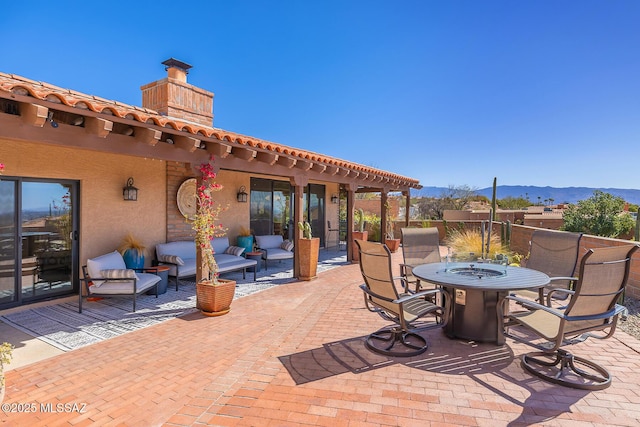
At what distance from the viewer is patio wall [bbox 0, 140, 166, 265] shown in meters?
5.47

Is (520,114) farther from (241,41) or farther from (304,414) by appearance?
(304,414)

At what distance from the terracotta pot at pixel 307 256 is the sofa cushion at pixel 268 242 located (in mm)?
2161

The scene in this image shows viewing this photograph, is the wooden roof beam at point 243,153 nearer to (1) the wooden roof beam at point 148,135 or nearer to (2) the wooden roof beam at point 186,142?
(2) the wooden roof beam at point 186,142

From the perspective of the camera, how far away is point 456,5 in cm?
1013

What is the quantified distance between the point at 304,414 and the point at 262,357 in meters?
1.19

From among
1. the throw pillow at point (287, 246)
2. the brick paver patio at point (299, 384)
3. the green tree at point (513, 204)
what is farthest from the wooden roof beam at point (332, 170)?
the green tree at point (513, 204)

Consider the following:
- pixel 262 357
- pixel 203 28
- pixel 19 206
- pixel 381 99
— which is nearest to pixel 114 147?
pixel 19 206

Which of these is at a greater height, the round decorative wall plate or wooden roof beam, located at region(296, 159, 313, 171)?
wooden roof beam, located at region(296, 159, 313, 171)

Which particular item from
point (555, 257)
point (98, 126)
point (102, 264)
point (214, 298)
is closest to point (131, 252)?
point (102, 264)

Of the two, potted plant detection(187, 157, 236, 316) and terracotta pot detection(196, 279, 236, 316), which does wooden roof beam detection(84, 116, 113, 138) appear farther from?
terracotta pot detection(196, 279, 236, 316)

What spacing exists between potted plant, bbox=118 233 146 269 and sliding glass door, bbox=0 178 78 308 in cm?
81

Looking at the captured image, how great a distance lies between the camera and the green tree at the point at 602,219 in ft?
40.4

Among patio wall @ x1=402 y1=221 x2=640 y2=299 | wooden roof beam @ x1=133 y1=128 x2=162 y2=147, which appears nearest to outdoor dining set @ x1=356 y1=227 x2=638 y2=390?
patio wall @ x1=402 y1=221 x2=640 y2=299

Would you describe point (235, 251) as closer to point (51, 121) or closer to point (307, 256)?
point (307, 256)
